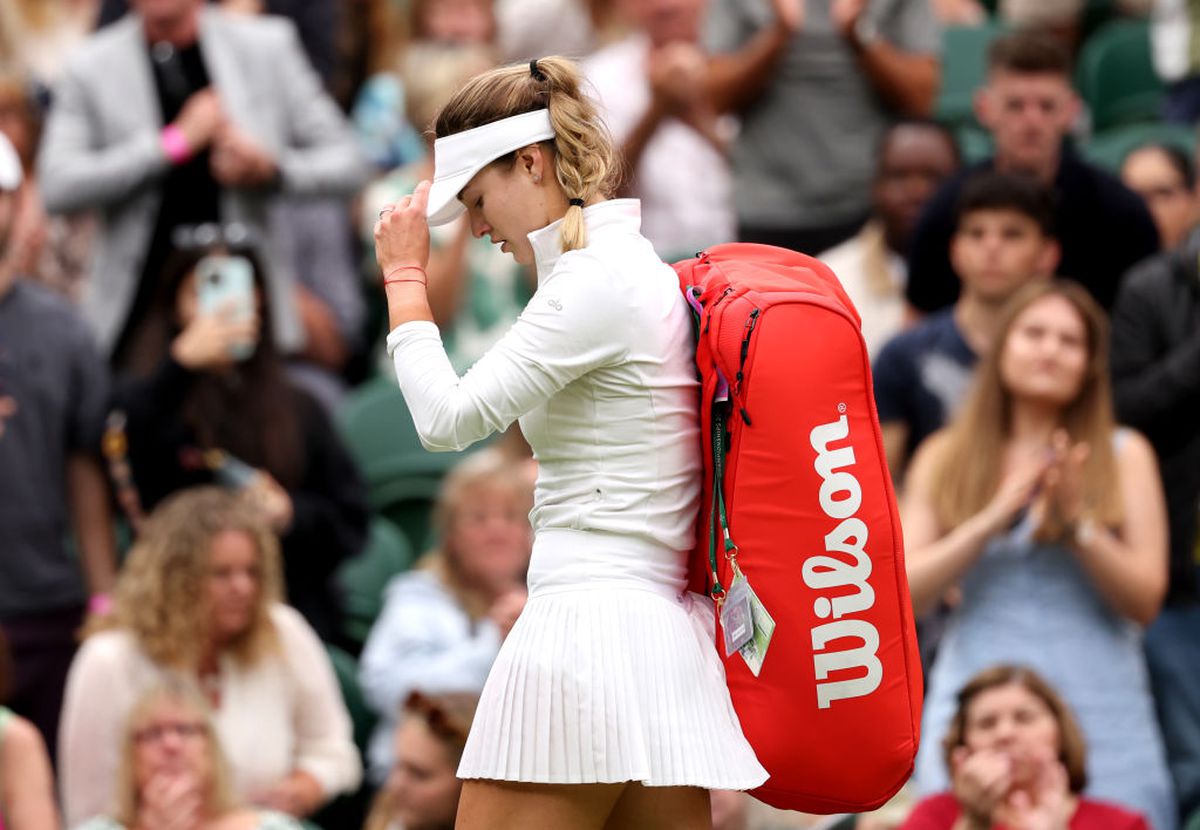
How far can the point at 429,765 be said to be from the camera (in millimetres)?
5355

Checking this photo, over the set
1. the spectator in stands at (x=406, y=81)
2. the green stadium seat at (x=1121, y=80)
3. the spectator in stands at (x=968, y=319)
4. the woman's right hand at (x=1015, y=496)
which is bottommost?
the woman's right hand at (x=1015, y=496)

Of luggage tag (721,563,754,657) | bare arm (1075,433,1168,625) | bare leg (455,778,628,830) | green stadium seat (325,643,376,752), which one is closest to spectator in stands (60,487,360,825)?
green stadium seat (325,643,376,752)

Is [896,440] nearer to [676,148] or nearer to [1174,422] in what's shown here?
[1174,422]

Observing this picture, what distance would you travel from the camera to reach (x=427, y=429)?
3.35 m

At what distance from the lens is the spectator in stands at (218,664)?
5656mm

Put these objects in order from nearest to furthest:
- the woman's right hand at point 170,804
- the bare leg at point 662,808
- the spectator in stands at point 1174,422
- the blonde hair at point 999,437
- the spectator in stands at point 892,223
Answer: the bare leg at point 662,808, the woman's right hand at point 170,804, the blonde hair at point 999,437, the spectator in stands at point 1174,422, the spectator in stands at point 892,223

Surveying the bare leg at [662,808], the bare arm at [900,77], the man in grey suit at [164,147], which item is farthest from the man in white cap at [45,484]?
the bare arm at [900,77]

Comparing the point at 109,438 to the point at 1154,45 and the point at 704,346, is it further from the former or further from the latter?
the point at 1154,45

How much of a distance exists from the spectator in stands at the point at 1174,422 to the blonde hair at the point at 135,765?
2.46m

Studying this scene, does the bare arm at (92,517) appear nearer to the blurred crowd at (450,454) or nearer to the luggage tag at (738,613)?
the blurred crowd at (450,454)

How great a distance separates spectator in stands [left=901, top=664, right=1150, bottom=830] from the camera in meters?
4.97

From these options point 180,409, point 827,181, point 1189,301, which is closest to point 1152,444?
point 1189,301

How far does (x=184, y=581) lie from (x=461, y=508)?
0.93 meters

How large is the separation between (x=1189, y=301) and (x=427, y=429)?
141 inches
